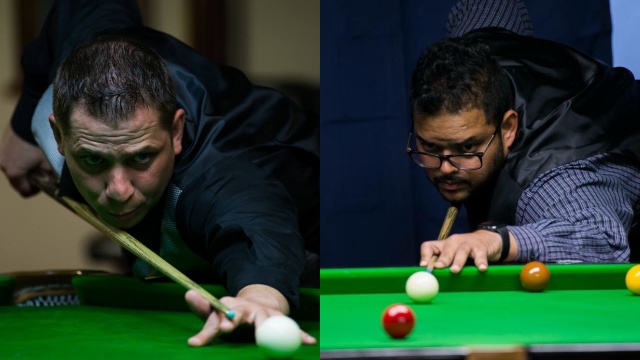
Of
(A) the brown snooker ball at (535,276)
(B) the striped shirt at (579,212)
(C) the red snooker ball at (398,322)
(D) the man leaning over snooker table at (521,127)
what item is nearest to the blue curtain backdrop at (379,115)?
(D) the man leaning over snooker table at (521,127)

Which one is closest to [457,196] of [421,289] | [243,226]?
[243,226]

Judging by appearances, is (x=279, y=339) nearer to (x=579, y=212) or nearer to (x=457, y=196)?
(x=579, y=212)

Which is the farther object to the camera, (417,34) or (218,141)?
(417,34)

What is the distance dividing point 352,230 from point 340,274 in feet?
8.41

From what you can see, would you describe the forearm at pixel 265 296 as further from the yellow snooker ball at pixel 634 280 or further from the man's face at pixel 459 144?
the man's face at pixel 459 144

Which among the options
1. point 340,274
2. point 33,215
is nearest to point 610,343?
point 340,274

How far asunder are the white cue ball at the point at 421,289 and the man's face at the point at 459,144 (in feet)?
5.83

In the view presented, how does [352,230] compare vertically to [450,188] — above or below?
below

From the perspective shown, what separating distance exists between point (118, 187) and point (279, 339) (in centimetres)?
158

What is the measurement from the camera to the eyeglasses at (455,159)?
400 centimetres

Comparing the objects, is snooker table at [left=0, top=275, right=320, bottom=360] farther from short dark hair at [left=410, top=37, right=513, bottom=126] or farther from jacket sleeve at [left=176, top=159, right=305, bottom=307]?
short dark hair at [left=410, top=37, right=513, bottom=126]

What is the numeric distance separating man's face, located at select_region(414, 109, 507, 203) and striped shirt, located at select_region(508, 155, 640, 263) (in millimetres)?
408

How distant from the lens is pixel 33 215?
5395 mm

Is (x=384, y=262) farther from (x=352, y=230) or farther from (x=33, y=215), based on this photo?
(x=33, y=215)
